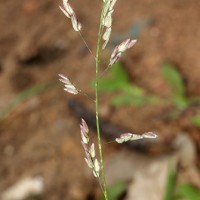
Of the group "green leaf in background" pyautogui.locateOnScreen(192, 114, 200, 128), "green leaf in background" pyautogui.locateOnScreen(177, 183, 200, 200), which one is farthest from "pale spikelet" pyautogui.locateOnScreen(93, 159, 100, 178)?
"green leaf in background" pyautogui.locateOnScreen(192, 114, 200, 128)

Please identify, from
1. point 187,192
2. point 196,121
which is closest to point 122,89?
point 196,121

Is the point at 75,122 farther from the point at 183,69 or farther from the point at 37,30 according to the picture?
the point at 37,30

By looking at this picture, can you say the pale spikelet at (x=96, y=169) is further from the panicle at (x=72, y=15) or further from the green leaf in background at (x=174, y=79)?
the green leaf in background at (x=174, y=79)

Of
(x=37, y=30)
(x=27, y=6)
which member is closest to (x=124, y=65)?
(x=37, y=30)

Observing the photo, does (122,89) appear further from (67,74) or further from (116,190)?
(116,190)

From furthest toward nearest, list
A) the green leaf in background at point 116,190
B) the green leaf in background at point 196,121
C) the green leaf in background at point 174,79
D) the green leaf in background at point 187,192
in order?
the green leaf in background at point 174,79
the green leaf in background at point 196,121
the green leaf in background at point 116,190
the green leaf in background at point 187,192

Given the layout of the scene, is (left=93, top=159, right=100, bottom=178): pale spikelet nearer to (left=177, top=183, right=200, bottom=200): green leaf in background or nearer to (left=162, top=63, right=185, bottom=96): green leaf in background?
(left=177, top=183, right=200, bottom=200): green leaf in background

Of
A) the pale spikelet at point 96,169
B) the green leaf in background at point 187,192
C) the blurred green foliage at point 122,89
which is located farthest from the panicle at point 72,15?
the blurred green foliage at point 122,89
